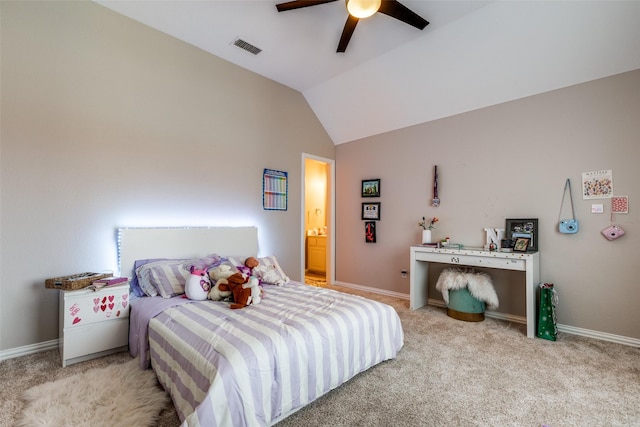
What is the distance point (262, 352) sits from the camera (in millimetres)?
1529

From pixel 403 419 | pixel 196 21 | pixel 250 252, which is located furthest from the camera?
pixel 250 252

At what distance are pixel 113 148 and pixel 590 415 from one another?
13.6 ft

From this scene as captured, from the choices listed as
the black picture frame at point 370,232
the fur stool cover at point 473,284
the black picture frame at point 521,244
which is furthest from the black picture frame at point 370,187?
the black picture frame at point 521,244

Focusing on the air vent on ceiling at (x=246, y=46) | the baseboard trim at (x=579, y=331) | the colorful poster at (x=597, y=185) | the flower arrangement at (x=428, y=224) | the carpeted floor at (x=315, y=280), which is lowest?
the carpeted floor at (x=315, y=280)

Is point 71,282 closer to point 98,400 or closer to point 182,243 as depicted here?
point 98,400

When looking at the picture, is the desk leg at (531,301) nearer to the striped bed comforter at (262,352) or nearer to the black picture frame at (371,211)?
the striped bed comforter at (262,352)

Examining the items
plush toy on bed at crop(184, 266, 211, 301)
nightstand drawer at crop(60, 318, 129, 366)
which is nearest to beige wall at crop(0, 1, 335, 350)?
nightstand drawer at crop(60, 318, 129, 366)

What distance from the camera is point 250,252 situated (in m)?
3.71

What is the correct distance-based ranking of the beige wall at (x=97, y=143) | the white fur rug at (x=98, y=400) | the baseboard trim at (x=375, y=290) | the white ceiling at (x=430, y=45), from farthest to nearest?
1. the baseboard trim at (x=375, y=290)
2. the white ceiling at (x=430, y=45)
3. the beige wall at (x=97, y=143)
4. the white fur rug at (x=98, y=400)

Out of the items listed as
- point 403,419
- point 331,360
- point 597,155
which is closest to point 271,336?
point 331,360

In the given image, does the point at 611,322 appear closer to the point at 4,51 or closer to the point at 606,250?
the point at 606,250

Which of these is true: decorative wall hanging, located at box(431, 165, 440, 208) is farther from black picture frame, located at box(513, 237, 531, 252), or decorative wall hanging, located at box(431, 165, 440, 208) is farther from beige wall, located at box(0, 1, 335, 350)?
beige wall, located at box(0, 1, 335, 350)

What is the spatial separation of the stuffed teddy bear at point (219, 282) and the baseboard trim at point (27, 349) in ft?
4.65

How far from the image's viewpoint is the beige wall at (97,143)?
2.32 meters
